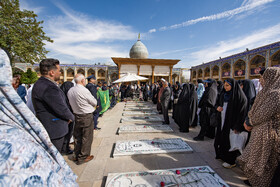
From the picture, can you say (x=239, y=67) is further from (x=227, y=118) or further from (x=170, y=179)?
(x=170, y=179)

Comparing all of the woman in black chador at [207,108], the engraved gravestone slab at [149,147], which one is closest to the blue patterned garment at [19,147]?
the engraved gravestone slab at [149,147]

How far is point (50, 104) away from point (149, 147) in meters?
2.03

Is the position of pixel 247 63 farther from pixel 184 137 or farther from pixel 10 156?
pixel 10 156

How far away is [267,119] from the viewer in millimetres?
1521

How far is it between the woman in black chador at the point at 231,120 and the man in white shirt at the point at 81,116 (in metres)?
2.32

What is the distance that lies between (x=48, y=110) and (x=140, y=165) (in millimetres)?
1644

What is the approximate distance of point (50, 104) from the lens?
1624mm

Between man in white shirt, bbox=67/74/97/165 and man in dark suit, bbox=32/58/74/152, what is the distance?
18.7 inches

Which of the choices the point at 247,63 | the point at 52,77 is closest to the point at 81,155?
the point at 52,77

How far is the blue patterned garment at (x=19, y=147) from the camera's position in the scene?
569mm

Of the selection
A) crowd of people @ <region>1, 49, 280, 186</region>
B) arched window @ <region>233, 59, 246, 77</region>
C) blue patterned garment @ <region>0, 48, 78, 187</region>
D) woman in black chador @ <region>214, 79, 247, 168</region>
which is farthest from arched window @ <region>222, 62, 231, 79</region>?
blue patterned garment @ <region>0, 48, 78, 187</region>

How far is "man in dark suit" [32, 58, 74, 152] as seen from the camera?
1.61 metres

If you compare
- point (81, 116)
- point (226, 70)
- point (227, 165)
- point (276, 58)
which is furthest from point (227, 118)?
point (226, 70)

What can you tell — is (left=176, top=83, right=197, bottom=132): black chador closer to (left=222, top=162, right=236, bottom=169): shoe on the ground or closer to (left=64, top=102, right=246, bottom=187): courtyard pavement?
(left=64, top=102, right=246, bottom=187): courtyard pavement
